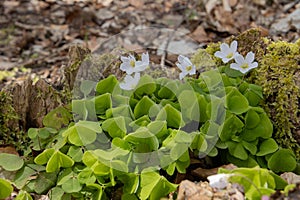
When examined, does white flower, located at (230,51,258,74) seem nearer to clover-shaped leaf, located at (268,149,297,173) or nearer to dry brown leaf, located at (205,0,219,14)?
clover-shaped leaf, located at (268,149,297,173)

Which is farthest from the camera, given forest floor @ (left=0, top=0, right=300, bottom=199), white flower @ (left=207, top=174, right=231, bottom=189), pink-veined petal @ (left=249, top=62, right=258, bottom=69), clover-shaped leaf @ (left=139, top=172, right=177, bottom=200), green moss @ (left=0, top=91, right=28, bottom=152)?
forest floor @ (left=0, top=0, right=300, bottom=199)

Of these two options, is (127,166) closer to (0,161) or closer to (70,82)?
(0,161)

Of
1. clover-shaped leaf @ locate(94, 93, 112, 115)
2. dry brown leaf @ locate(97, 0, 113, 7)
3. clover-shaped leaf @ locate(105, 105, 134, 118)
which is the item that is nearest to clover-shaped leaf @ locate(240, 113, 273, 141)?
clover-shaped leaf @ locate(105, 105, 134, 118)

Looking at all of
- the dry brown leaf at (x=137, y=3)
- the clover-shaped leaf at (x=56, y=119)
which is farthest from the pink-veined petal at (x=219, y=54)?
the dry brown leaf at (x=137, y=3)

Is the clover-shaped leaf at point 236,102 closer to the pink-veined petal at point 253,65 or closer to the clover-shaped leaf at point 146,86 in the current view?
the pink-veined petal at point 253,65

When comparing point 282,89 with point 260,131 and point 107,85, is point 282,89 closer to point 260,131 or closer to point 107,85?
point 260,131
